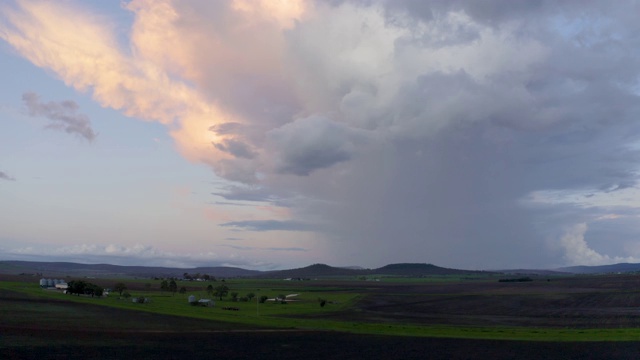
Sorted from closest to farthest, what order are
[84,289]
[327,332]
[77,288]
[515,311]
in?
[327,332], [515,311], [84,289], [77,288]

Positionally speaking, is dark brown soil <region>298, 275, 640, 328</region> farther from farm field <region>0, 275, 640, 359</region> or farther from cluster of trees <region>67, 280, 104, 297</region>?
cluster of trees <region>67, 280, 104, 297</region>

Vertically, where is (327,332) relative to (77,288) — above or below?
below

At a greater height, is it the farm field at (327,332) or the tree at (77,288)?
the tree at (77,288)

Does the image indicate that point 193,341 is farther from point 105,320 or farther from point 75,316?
point 75,316

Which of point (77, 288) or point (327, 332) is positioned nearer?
point (327, 332)

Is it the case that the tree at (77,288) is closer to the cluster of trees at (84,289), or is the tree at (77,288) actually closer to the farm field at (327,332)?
the cluster of trees at (84,289)

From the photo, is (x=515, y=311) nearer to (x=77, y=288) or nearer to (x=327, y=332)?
(x=327, y=332)

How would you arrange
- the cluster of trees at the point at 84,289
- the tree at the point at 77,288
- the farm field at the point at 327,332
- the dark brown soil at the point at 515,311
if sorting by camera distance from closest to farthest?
the farm field at the point at 327,332 < the dark brown soil at the point at 515,311 < the cluster of trees at the point at 84,289 < the tree at the point at 77,288

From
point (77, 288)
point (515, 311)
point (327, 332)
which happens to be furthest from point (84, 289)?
point (515, 311)

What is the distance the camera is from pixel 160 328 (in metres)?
68.8

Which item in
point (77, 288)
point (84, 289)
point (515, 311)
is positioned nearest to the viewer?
point (515, 311)

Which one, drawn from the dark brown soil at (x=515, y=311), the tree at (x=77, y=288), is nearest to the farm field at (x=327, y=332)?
the dark brown soil at (x=515, y=311)

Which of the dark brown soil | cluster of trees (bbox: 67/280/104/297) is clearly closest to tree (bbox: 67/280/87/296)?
cluster of trees (bbox: 67/280/104/297)

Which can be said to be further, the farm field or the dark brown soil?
the dark brown soil
